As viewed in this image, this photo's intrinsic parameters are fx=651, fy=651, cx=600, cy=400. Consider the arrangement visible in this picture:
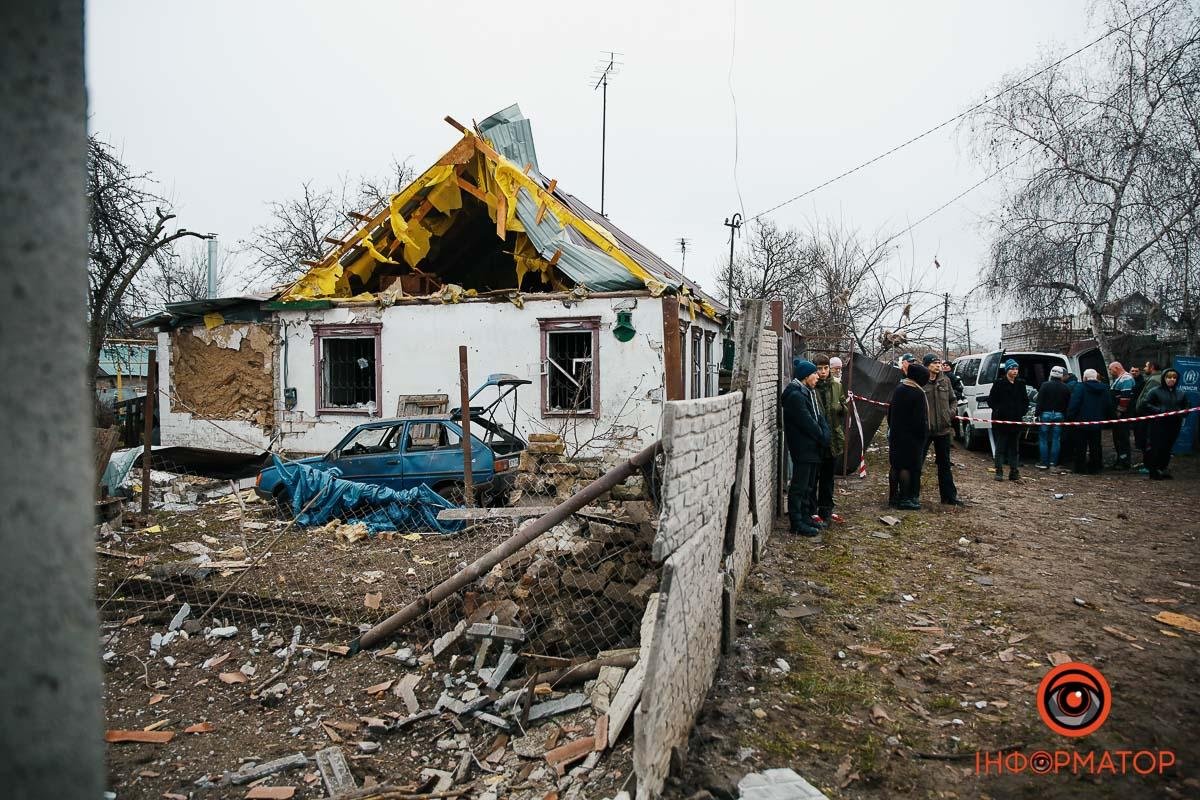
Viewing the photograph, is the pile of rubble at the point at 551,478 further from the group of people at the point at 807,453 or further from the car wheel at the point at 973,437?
the car wheel at the point at 973,437

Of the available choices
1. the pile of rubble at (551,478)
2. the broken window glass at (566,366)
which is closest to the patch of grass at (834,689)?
the pile of rubble at (551,478)

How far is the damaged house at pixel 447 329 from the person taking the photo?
35.9 feet

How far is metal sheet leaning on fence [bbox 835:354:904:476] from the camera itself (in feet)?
35.7

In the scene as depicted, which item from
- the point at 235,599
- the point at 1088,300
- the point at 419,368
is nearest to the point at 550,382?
the point at 419,368

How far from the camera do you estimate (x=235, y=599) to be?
533cm

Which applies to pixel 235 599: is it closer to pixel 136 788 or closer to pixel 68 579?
pixel 136 788

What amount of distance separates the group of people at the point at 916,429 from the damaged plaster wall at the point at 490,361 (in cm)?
367

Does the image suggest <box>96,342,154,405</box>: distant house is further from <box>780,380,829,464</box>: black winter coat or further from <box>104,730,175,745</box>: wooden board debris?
<box>780,380,829,464</box>: black winter coat

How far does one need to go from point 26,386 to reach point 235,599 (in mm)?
5189

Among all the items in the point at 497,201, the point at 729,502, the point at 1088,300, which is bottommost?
the point at 729,502

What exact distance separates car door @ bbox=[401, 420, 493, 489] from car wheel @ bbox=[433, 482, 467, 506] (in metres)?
0.04

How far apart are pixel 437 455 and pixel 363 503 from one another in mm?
1077

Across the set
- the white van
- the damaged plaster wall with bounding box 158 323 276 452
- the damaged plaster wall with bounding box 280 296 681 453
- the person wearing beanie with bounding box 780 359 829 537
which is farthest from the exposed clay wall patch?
the white van

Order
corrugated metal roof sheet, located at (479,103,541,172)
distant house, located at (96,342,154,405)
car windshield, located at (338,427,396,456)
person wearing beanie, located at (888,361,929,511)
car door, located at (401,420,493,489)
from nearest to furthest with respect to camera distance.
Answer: person wearing beanie, located at (888,361,929,511) → car door, located at (401,420,493,489) → car windshield, located at (338,427,396,456) → corrugated metal roof sheet, located at (479,103,541,172) → distant house, located at (96,342,154,405)
